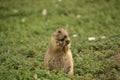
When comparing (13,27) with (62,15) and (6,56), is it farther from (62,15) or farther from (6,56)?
(6,56)

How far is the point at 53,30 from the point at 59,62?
4756 millimetres

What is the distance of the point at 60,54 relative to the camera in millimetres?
6203

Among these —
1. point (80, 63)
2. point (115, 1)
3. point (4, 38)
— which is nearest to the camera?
point (80, 63)

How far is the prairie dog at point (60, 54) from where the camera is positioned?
610cm

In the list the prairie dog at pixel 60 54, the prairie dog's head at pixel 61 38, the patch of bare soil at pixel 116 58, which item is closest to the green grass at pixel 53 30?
the patch of bare soil at pixel 116 58

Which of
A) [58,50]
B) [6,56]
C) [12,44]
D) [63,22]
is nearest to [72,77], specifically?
[58,50]

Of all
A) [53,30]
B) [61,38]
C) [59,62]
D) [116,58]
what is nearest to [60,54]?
[59,62]

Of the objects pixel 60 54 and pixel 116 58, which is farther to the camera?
pixel 116 58

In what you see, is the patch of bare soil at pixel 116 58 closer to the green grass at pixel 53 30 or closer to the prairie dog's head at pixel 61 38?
the green grass at pixel 53 30

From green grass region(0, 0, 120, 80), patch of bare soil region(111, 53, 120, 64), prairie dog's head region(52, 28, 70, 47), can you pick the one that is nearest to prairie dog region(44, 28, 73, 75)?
prairie dog's head region(52, 28, 70, 47)

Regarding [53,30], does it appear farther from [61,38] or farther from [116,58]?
[61,38]

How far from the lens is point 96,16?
12055mm

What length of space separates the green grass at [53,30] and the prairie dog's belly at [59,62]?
19 centimetres

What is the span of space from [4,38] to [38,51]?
7.23 ft
